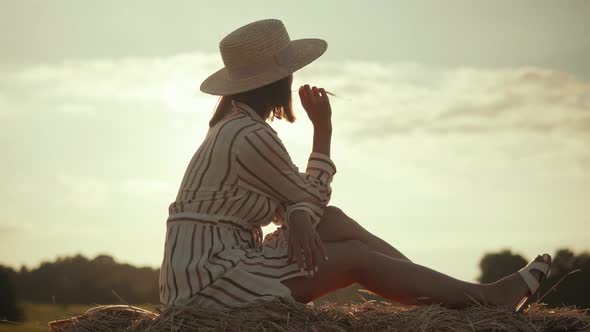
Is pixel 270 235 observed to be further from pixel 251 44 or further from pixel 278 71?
pixel 251 44

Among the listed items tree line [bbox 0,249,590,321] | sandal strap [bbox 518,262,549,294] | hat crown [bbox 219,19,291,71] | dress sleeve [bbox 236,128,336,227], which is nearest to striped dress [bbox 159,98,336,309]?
dress sleeve [bbox 236,128,336,227]

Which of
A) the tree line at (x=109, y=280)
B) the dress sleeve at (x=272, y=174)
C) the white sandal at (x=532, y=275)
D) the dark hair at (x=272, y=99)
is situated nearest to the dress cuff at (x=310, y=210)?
the dress sleeve at (x=272, y=174)

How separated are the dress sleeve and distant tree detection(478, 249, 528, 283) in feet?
14.9

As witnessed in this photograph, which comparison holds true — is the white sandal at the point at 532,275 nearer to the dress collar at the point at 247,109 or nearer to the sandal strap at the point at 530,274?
the sandal strap at the point at 530,274

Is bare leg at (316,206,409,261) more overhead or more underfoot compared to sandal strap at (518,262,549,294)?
more overhead

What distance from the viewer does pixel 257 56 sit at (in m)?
4.84

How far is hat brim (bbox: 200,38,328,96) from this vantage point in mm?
4727

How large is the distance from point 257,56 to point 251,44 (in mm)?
78

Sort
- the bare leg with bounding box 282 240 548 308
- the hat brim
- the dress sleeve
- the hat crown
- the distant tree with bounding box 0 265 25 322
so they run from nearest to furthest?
the bare leg with bounding box 282 240 548 308 < the dress sleeve < the hat brim < the hat crown < the distant tree with bounding box 0 265 25 322

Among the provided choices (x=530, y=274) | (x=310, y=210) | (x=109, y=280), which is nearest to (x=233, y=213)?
(x=310, y=210)

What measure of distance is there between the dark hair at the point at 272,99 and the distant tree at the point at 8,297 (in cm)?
348

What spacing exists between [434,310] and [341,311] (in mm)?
426

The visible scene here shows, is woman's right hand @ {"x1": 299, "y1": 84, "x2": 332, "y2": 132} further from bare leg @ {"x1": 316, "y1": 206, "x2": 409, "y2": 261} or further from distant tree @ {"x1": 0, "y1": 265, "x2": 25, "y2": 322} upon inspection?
distant tree @ {"x1": 0, "y1": 265, "x2": 25, "y2": 322}

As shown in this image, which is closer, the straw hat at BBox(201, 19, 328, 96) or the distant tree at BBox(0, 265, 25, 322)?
the straw hat at BBox(201, 19, 328, 96)
